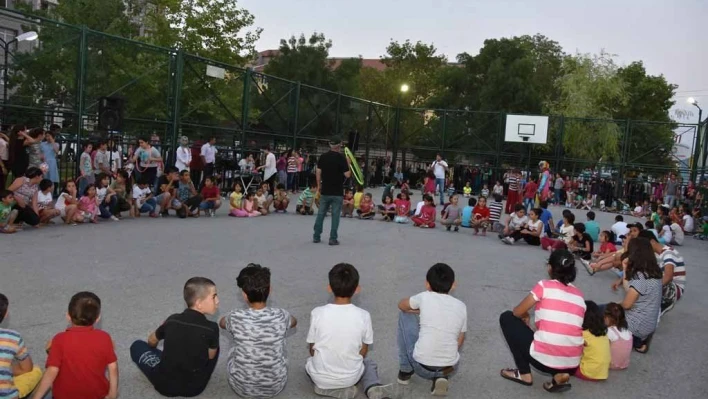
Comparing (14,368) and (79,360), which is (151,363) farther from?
(14,368)

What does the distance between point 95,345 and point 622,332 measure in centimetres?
416

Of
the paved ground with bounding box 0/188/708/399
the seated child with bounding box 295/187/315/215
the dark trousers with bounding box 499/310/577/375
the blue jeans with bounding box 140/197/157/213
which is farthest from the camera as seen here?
the seated child with bounding box 295/187/315/215

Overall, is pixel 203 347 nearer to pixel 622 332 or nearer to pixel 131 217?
pixel 622 332

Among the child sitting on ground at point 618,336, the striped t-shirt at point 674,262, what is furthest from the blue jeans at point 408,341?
the striped t-shirt at point 674,262

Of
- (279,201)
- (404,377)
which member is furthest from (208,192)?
(404,377)

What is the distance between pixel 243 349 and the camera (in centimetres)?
427

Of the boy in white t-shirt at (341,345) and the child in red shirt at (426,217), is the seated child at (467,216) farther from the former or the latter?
the boy in white t-shirt at (341,345)

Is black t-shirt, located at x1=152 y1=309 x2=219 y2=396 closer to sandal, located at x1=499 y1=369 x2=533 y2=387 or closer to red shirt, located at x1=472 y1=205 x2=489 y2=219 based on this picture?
sandal, located at x1=499 y1=369 x2=533 y2=387

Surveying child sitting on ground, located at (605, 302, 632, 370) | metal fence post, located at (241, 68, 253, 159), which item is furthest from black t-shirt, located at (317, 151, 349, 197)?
metal fence post, located at (241, 68, 253, 159)

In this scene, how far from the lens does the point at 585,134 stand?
36656mm

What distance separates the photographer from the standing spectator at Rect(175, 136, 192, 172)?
1568cm

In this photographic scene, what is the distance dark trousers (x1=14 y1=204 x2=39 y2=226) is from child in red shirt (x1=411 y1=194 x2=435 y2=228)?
8.18 metres

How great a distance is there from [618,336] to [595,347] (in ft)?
1.46

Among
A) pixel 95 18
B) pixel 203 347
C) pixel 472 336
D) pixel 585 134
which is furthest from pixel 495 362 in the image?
pixel 585 134
